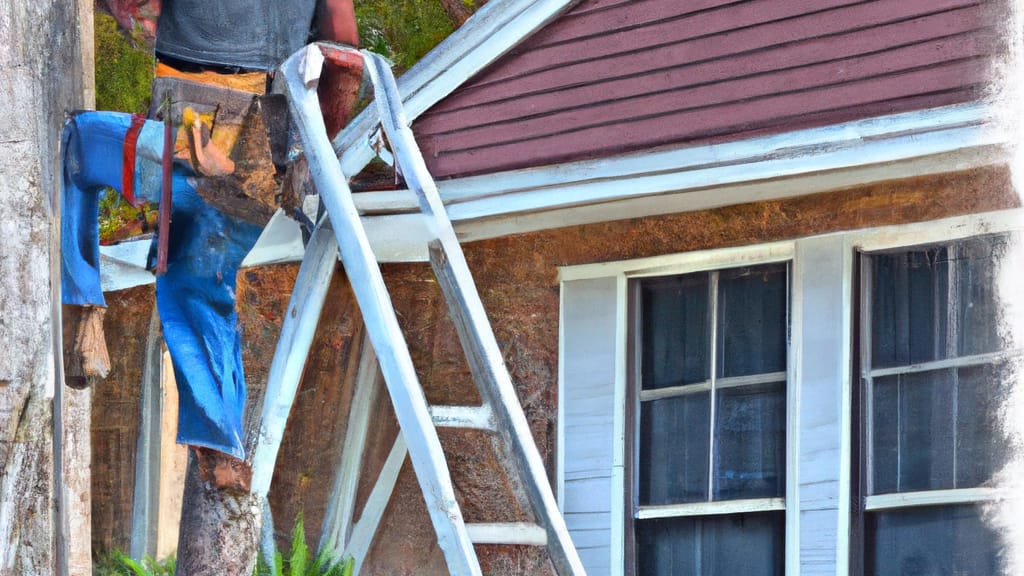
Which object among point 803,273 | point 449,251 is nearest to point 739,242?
point 803,273

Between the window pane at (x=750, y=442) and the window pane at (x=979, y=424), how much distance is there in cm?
63

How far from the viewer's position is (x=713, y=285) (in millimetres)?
5492

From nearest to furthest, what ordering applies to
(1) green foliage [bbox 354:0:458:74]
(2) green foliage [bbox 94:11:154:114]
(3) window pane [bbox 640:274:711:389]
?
(3) window pane [bbox 640:274:711:389], (2) green foliage [bbox 94:11:154:114], (1) green foliage [bbox 354:0:458:74]

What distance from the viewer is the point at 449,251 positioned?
5.02m

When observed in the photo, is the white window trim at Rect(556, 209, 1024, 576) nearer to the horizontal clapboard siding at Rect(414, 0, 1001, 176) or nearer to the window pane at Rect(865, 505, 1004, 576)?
the window pane at Rect(865, 505, 1004, 576)

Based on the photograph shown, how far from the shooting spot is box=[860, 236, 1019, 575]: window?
4.88m

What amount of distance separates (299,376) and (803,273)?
181 centimetres

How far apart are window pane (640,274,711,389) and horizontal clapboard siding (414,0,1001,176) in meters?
0.58

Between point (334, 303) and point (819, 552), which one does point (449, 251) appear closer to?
point (334, 303)

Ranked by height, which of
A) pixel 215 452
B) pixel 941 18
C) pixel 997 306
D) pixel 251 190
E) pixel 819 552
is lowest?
pixel 819 552

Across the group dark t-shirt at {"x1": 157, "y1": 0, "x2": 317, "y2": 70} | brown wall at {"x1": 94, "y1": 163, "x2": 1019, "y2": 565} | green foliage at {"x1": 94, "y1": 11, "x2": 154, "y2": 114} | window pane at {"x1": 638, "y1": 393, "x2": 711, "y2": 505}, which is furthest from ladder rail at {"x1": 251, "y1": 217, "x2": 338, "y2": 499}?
green foliage at {"x1": 94, "y1": 11, "x2": 154, "y2": 114}

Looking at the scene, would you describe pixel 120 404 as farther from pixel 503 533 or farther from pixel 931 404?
pixel 931 404

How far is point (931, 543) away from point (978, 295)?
0.83 metres

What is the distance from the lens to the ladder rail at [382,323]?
4589 millimetres
